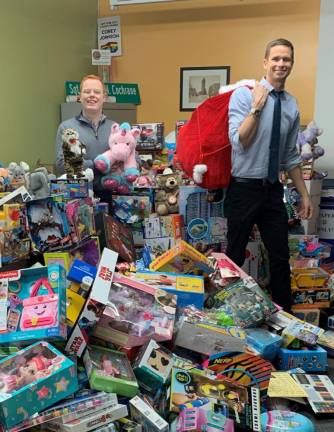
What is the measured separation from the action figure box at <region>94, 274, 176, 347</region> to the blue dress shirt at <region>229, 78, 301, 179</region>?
33.5 inches

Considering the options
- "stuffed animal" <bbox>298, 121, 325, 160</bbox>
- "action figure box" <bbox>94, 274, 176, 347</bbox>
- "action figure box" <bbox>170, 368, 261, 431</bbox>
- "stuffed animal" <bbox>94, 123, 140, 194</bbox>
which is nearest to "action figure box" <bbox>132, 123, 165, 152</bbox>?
"stuffed animal" <bbox>94, 123, 140, 194</bbox>

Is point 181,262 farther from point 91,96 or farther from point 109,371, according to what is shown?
point 91,96

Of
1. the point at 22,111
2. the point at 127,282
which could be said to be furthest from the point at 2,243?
the point at 22,111

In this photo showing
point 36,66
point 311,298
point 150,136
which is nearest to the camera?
point 311,298

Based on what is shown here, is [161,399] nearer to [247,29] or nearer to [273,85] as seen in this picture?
[273,85]

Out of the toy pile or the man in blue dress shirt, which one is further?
the man in blue dress shirt

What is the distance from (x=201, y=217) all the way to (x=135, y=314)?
1.26 metres

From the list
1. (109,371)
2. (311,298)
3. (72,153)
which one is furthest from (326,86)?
(109,371)

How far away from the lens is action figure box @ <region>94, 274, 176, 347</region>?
176cm

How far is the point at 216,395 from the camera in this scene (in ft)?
5.38

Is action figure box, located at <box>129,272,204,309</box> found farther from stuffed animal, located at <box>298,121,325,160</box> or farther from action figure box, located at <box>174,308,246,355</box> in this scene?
stuffed animal, located at <box>298,121,325,160</box>

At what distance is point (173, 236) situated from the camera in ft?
9.70

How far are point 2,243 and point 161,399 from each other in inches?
33.7

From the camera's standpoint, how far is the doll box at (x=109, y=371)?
151 centimetres
